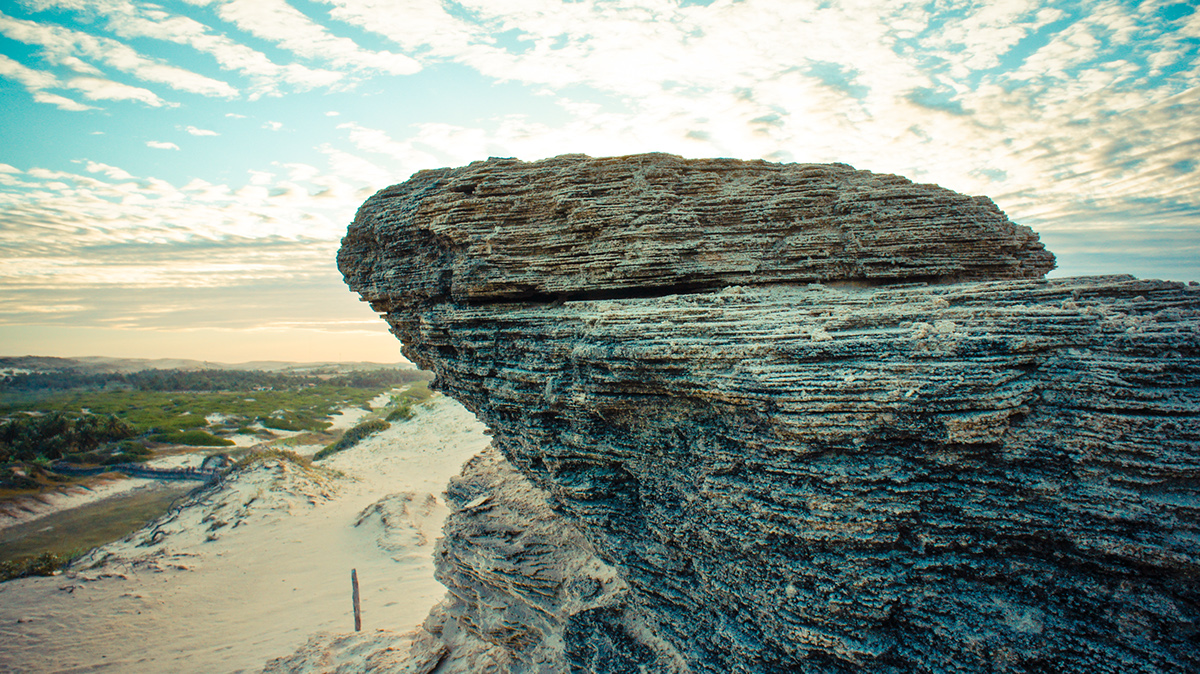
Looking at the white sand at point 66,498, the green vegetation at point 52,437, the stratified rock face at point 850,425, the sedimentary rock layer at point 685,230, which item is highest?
the sedimentary rock layer at point 685,230

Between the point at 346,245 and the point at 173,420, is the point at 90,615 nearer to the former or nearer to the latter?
the point at 346,245

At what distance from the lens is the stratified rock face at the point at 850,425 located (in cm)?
520

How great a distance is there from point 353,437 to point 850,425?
49.2 m

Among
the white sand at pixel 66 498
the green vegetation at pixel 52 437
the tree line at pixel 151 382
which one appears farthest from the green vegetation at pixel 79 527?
the tree line at pixel 151 382

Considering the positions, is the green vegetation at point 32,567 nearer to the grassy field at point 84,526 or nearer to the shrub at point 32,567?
the shrub at point 32,567

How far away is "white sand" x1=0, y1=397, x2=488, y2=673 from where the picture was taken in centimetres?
1738

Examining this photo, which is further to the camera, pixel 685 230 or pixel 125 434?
pixel 125 434

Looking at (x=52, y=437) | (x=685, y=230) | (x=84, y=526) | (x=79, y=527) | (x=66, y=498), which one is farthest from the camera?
(x=52, y=437)

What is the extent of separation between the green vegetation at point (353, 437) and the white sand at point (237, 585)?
12.1 meters

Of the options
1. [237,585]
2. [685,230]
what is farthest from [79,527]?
[685,230]

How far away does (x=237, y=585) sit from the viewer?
877 inches

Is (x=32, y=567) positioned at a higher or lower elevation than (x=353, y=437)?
lower

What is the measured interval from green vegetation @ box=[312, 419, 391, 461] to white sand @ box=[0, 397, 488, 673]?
12147mm

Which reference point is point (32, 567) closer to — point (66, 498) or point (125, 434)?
point (66, 498)
